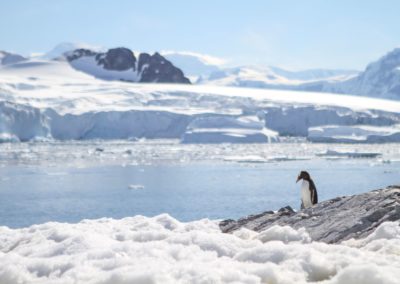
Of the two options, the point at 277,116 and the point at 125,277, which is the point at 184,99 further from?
the point at 125,277

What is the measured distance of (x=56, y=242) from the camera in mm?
6742

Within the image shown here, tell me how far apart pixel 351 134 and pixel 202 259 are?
4543cm

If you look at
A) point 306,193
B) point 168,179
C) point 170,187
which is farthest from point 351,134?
point 306,193

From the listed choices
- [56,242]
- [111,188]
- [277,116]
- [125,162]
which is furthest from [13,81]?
[56,242]

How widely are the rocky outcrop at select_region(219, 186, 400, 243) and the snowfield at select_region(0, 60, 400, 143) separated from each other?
137ft

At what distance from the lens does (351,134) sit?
49750mm

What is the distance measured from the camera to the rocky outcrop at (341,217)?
6.32 meters

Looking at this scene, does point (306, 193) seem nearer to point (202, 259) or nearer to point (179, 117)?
point (202, 259)

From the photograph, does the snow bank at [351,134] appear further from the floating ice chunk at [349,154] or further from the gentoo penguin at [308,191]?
the gentoo penguin at [308,191]

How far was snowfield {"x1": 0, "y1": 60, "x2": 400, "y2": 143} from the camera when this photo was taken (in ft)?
166

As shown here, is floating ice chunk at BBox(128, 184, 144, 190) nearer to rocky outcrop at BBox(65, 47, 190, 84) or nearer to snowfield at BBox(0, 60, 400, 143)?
snowfield at BBox(0, 60, 400, 143)

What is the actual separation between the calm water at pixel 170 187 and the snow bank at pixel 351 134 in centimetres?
1079

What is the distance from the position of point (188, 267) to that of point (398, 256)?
5.05 ft

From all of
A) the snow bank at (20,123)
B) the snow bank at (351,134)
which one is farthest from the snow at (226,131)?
the snow bank at (20,123)
